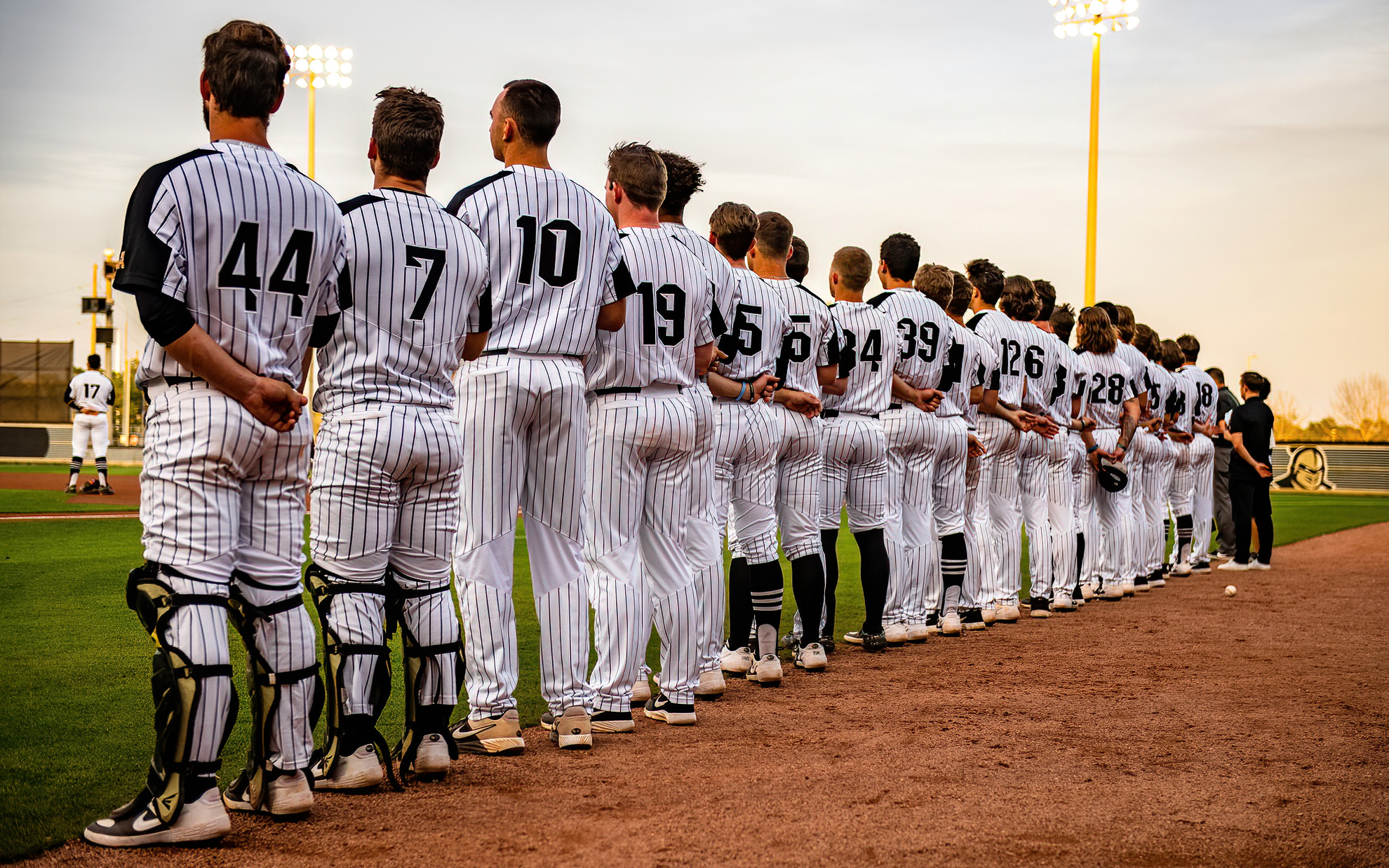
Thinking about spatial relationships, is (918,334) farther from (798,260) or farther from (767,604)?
(767,604)

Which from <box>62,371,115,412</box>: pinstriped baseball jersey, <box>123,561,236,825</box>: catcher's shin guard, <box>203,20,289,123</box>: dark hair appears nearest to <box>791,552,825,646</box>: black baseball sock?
<box>123,561,236,825</box>: catcher's shin guard

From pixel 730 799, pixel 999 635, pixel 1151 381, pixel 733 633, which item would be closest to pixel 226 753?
pixel 730 799

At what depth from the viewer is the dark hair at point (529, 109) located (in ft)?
16.8

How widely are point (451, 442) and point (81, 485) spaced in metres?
21.8

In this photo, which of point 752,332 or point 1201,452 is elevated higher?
point 752,332

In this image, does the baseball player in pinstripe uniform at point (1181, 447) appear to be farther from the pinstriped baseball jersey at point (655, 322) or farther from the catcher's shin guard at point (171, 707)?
the catcher's shin guard at point (171, 707)

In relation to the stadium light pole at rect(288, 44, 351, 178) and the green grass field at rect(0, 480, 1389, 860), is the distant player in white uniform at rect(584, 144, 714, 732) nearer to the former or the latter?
the green grass field at rect(0, 480, 1389, 860)

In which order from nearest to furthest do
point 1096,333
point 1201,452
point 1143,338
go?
1. point 1096,333
2. point 1143,338
3. point 1201,452

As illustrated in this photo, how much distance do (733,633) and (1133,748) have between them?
2.80 m

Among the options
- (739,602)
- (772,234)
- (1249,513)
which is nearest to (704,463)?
(739,602)

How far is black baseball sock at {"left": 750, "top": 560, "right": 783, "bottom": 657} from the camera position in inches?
273

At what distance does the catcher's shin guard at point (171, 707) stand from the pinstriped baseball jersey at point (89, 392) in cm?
1984

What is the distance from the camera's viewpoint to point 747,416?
6922mm

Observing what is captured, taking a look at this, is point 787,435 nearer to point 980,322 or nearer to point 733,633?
point 733,633
